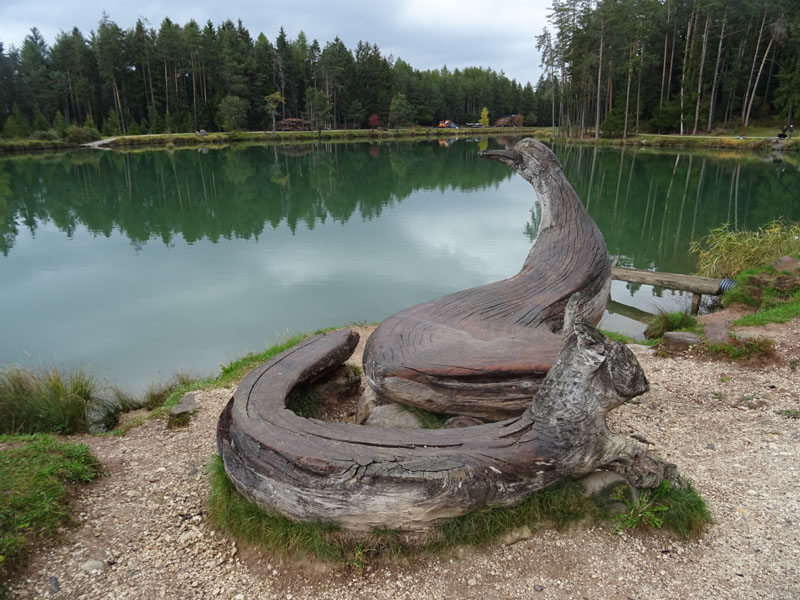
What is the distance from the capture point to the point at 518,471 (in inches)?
120

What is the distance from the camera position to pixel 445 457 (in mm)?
2969

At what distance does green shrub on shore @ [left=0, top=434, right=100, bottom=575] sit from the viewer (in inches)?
122

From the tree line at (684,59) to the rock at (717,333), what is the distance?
3923 centimetres

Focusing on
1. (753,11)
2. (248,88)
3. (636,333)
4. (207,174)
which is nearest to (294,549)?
(636,333)

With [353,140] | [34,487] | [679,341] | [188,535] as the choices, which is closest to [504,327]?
[188,535]

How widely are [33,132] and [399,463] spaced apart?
55276 millimetres

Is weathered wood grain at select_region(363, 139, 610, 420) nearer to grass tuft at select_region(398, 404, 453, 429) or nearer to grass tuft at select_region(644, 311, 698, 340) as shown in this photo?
grass tuft at select_region(398, 404, 453, 429)

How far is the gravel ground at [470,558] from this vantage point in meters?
2.88

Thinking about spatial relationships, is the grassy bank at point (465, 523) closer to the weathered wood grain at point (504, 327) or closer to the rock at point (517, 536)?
the rock at point (517, 536)

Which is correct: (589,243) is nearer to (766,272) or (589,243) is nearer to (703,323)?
(703,323)

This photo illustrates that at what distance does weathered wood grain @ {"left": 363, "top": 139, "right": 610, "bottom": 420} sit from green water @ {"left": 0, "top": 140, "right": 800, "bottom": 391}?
4118mm

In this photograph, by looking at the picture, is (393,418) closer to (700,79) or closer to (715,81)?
(700,79)

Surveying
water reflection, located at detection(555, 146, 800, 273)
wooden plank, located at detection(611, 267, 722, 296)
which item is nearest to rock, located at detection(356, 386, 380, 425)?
wooden plank, located at detection(611, 267, 722, 296)

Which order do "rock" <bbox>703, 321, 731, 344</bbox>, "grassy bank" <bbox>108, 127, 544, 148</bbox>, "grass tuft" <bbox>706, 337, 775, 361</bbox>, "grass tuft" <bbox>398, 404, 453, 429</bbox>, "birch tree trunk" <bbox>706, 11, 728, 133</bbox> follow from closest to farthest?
"grass tuft" <bbox>398, 404, 453, 429</bbox>, "grass tuft" <bbox>706, 337, 775, 361</bbox>, "rock" <bbox>703, 321, 731, 344</bbox>, "birch tree trunk" <bbox>706, 11, 728, 133</bbox>, "grassy bank" <bbox>108, 127, 544, 148</bbox>
